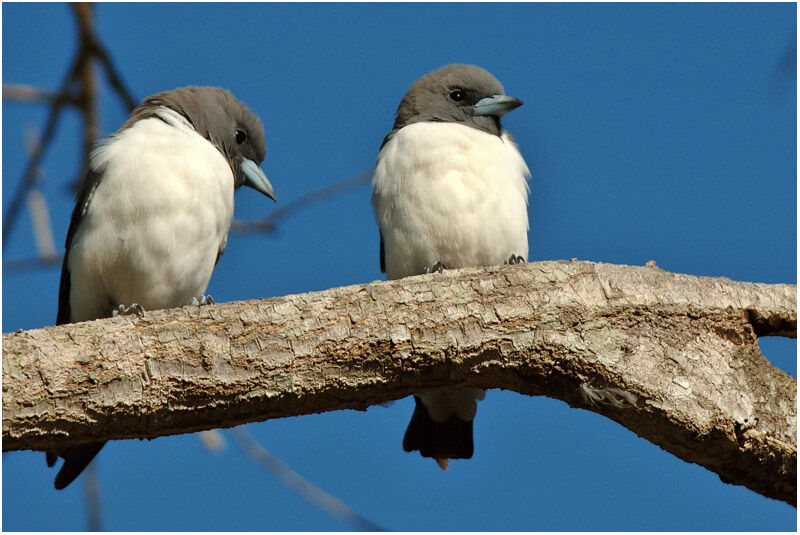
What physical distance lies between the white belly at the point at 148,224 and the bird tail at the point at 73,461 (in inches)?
38.0

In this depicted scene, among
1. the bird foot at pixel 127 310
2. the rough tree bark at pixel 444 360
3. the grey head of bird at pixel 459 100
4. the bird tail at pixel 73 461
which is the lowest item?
the bird tail at pixel 73 461

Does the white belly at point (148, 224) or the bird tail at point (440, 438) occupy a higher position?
the white belly at point (148, 224)

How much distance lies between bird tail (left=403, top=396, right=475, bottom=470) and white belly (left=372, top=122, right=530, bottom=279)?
3.02ft

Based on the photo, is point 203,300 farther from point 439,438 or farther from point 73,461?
point 439,438

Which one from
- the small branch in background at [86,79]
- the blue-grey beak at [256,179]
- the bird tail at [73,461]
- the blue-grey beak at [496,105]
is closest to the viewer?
the small branch in background at [86,79]

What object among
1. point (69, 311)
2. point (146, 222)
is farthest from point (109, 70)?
point (69, 311)

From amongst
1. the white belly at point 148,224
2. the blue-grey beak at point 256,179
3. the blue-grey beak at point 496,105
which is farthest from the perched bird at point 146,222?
the blue-grey beak at point 496,105

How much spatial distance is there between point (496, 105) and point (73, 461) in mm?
3435

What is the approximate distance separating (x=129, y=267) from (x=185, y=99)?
1.24 metres

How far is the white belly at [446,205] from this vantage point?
19.0 ft

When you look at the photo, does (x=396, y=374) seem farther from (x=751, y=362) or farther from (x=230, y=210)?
(x=230, y=210)

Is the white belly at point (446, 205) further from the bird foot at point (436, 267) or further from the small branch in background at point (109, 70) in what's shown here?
the small branch in background at point (109, 70)

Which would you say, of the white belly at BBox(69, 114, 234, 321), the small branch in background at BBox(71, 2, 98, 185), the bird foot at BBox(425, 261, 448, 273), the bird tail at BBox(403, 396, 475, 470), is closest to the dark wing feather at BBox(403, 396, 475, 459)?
the bird tail at BBox(403, 396, 475, 470)

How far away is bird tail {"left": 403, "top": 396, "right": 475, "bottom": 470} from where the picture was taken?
6.02 meters
